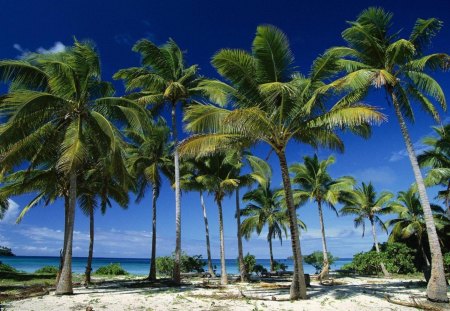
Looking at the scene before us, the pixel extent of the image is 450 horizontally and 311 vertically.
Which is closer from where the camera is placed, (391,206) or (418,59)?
(418,59)

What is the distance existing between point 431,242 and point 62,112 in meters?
14.7

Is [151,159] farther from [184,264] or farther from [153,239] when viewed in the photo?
[184,264]

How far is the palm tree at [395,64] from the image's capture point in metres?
12.6

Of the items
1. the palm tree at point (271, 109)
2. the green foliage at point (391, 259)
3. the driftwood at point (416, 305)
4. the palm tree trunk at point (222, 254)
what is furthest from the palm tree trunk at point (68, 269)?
the green foliage at point (391, 259)

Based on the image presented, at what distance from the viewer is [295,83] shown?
13445 millimetres

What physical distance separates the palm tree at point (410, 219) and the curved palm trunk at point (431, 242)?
15.6 metres

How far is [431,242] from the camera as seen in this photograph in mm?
12234

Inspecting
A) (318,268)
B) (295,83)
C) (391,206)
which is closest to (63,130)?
(295,83)

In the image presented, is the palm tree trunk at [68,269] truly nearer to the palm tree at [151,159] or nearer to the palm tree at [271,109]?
the palm tree at [271,109]

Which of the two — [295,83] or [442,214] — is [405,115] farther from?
[442,214]

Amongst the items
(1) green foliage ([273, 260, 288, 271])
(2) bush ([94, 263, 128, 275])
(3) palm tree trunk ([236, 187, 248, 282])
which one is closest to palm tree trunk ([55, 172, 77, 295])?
(3) palm tree trunk ([236, 187, 248, 282])

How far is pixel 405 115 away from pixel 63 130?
1416cm

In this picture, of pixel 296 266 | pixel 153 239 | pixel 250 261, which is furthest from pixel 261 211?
pixel 296 266

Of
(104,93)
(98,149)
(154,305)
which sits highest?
(104,93)
